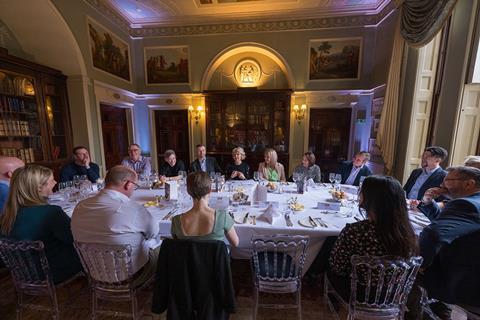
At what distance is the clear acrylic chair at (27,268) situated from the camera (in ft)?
4.71

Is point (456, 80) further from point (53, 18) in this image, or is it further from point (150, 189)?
point (53, 18)

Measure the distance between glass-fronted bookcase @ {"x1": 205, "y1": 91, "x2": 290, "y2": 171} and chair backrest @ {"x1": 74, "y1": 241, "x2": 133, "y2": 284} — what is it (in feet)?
15.9

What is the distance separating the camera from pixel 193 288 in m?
1.38

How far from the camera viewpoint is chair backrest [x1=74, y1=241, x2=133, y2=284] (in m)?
1.43

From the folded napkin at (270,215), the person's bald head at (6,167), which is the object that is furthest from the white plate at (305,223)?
the person's bald head at (6,167)

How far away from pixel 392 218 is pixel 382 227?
0.27ft

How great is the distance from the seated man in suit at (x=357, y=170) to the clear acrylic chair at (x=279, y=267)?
7.85 ft

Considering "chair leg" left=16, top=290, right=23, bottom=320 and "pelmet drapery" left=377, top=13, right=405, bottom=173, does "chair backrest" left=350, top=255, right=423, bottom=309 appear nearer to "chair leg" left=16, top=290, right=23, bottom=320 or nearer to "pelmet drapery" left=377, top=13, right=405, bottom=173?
"chair leg" left=16, top=290, right=23, bottom=320

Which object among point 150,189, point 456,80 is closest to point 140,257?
point 150,189

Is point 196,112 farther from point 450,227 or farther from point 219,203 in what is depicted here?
point 450,227

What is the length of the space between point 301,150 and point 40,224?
5660 mm

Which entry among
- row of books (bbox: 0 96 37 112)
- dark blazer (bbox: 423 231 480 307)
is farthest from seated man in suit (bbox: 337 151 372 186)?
row of books (bbox: 0 96 37 112)

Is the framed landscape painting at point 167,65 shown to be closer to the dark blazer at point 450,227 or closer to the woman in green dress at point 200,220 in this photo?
the woman in green dress at point 200,220

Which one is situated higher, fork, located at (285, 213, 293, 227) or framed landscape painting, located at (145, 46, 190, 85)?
framed landscape painting, located at (145, 46, 190, 85)
